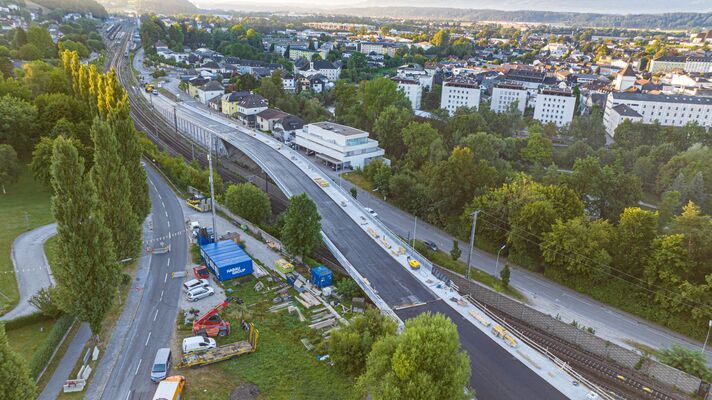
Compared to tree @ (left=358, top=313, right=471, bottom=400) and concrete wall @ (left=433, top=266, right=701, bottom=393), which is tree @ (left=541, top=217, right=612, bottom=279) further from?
tree @ (left=358, top=313, right=471, bottom=400)

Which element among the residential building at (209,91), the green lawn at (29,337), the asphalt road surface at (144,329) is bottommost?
the asphalt road surface at (144,329)

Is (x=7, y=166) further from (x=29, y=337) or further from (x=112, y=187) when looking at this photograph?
(x=29, y=337)

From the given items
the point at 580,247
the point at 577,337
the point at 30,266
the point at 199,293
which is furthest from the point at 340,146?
the point at 577,337

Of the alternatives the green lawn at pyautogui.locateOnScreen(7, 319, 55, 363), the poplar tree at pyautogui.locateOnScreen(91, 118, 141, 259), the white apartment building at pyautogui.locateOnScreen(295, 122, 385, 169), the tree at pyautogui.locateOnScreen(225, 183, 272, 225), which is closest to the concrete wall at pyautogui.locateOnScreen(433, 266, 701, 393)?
the tree at pyautogui.locateOnScreen(225, 183, 272, 225)

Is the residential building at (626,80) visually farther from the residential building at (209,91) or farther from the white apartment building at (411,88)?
the residential building at (209,91)

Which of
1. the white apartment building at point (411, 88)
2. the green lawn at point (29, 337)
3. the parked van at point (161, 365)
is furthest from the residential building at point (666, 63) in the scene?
the green lawn at point (29, 337)

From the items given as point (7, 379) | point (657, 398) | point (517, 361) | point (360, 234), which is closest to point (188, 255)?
point (360, 234)
